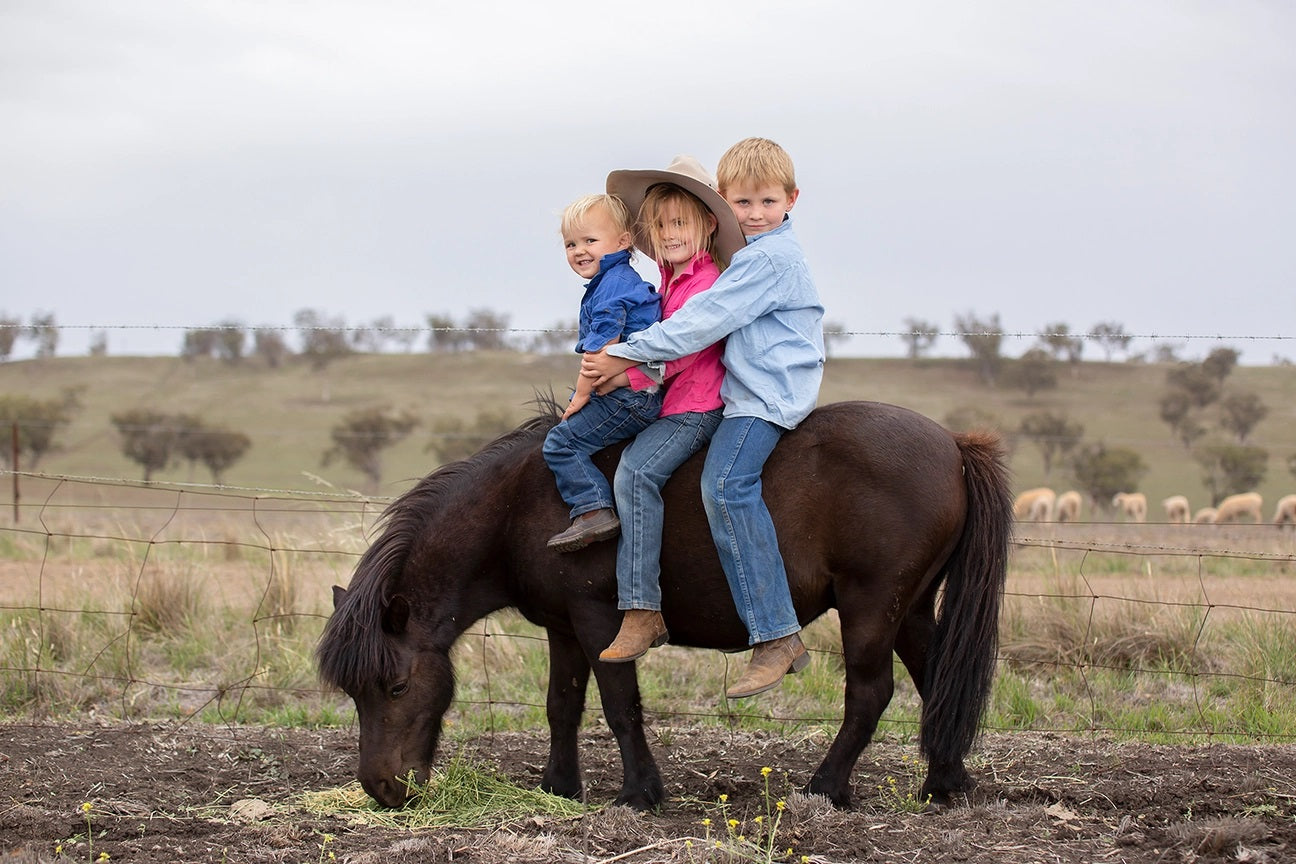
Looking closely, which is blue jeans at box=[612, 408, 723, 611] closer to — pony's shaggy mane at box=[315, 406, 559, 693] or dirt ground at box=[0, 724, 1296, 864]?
pony's shaggy mane at box=[315, 406, 559, 693]

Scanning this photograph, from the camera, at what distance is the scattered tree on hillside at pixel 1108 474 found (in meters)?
Answer: 27.6

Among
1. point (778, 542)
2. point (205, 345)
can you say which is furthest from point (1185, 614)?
point (205, 345)

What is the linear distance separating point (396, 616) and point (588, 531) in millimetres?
889

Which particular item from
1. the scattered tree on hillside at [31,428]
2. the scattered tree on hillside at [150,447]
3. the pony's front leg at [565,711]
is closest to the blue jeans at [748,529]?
the pony's front leg at [565,711]

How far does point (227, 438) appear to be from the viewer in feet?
101

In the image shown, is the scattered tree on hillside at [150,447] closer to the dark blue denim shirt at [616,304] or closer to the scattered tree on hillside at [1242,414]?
the dark blue denim shirt at [616,304]

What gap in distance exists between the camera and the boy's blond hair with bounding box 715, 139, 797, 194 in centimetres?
445

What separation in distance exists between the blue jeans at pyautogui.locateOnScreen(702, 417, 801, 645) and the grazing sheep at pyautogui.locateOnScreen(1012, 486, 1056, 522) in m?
16.7

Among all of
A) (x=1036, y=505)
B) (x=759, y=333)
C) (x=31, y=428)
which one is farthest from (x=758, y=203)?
(x=31, y=428)

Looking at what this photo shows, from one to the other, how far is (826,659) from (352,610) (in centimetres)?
344

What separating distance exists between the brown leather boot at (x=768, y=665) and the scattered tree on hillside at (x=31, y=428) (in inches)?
1077

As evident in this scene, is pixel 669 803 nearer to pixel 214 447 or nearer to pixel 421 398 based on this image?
pixel 214 447

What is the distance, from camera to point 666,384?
15.0 feet

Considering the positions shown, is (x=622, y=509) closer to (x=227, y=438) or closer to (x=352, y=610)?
(x=352, y=610)
